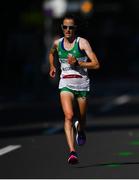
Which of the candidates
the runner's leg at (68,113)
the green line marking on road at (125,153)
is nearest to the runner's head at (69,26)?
the runner's leg at (68,113)

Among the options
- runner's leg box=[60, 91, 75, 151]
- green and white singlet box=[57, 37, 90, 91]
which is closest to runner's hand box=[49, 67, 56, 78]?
green and white singlet box=[57, 37, 90, 91]

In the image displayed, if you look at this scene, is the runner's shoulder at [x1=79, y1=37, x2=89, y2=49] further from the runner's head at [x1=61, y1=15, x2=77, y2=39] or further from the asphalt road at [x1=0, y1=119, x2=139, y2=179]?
the asphalt road at [x1=0, y1=119, x2=139, y2=179]

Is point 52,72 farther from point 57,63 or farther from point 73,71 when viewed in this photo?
point 57,63

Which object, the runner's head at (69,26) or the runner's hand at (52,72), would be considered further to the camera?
the runner's hand at (52,72)

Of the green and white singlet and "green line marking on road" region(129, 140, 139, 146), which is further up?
the green and white singlet

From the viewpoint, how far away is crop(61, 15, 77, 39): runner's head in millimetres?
13789

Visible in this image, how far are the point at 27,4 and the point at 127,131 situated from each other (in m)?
34.8

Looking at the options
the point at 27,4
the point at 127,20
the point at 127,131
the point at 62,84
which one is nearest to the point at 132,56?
the point at 27,4

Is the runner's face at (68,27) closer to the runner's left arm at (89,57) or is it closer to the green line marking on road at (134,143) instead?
the runner's left arm at (89,57)

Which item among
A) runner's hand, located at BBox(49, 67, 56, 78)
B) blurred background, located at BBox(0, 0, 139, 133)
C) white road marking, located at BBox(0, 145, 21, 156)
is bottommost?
blurred background, located at BBox(0, 0, 139, 133)

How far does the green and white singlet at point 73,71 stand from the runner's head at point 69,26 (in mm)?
216

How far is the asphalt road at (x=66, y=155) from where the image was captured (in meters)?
12.9

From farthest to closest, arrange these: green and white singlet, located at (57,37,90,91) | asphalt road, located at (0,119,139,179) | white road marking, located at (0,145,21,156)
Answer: white road marking, located at (0,145,21,156) < green and white singlet, located at (57,37,90,91) < asphalt road, located at (0,119,139,179)

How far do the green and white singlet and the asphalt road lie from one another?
1.02 metres
